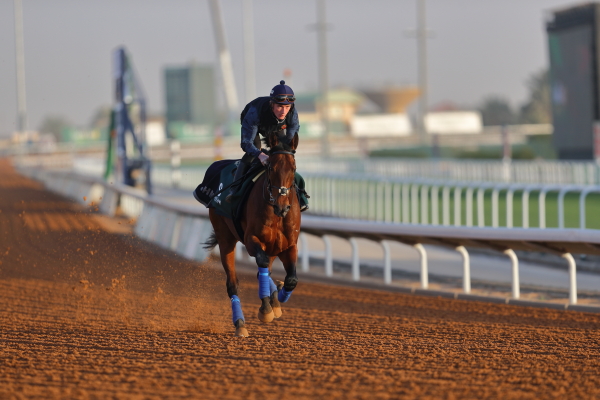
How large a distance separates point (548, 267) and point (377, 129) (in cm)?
5662

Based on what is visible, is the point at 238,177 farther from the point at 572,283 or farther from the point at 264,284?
the point at 572,283

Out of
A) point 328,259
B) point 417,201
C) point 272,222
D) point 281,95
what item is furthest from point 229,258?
point 417,201

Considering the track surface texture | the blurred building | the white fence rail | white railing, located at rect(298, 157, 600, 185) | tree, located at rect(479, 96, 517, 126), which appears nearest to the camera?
the track surface texture

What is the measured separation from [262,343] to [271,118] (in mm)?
1555

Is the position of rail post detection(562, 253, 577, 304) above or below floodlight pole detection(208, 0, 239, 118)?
below

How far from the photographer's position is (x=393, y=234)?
9.56 metres

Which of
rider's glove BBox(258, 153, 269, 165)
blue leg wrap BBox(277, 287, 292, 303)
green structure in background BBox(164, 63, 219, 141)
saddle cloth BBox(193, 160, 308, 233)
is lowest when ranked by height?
blue leg wrap BBox(277, 287, 292, 303)

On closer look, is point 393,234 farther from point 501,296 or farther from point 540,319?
point 540,319

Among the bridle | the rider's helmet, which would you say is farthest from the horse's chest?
the rider's helmet

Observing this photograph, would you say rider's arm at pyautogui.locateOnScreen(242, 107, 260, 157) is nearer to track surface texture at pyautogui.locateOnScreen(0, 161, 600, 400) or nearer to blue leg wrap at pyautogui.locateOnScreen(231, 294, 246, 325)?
blue leg wrap at pyautogui.locateOnScreen(231, 294, 246, 325)

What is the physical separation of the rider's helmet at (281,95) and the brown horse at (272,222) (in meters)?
0.24

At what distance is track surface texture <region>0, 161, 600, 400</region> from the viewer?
4.60m

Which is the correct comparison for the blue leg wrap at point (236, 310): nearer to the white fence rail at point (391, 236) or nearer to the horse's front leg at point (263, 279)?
the horse's front leg at point (263, 279)

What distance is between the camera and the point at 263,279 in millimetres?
6398
